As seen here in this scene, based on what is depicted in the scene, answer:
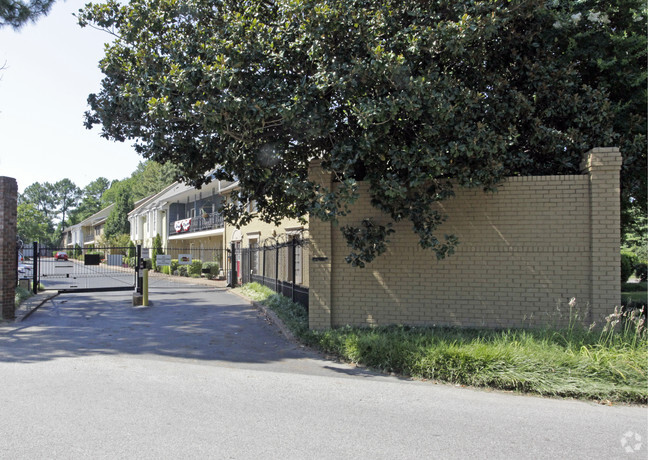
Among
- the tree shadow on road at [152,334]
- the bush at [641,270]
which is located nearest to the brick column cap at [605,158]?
the tree shadow on road at [152,334]

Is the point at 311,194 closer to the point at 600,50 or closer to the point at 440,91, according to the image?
the point at 440,91

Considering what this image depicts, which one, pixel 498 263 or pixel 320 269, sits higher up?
pixel 498 263

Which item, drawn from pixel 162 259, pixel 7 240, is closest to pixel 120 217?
pixel 162 259

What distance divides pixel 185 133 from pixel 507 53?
20.4ft

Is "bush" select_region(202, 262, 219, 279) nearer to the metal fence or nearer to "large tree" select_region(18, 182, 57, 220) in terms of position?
the metal fence

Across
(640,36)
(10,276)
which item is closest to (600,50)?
(640,36)

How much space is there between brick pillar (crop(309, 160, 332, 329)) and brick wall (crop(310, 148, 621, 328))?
0.02 m

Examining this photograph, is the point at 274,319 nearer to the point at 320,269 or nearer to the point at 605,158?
the point at 320,269

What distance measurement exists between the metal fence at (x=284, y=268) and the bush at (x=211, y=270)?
778 cm

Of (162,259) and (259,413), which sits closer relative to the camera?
(259,413)

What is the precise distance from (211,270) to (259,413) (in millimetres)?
24944

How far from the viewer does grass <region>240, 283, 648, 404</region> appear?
6336mm

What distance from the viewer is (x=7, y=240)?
11.8 metres

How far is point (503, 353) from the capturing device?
6.89 m
